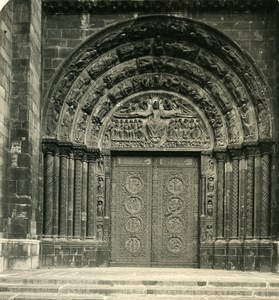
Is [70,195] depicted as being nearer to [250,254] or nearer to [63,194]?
[63,194]

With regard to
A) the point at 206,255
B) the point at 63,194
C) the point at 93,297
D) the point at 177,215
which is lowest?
the point at 93,297

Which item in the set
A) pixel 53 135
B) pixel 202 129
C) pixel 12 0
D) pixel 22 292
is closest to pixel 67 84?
pixel 53 135

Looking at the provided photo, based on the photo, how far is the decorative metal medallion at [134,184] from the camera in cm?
1587

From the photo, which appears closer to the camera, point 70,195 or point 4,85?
point 4,85

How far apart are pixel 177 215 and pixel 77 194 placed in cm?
236

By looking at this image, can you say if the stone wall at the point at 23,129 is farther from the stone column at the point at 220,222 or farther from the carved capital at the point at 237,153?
the carved capital at the point at 237,153

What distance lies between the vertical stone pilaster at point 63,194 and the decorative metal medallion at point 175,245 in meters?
2.45

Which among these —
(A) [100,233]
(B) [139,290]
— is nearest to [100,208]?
(A) [100,233]

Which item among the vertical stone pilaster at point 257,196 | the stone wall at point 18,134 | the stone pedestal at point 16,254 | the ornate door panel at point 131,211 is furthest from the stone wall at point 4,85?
the vertical stone pilaster at point 257,196

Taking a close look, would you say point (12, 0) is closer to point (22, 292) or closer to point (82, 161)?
point (82, 161)

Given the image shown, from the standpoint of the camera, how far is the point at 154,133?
15.8m

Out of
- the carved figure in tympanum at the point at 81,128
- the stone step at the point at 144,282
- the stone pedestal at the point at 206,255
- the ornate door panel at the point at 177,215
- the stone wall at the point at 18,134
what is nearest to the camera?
the stone step at the point at 144,282

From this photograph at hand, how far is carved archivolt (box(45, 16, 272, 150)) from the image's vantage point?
1514 centimetres

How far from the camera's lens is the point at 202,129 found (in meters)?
15.8
